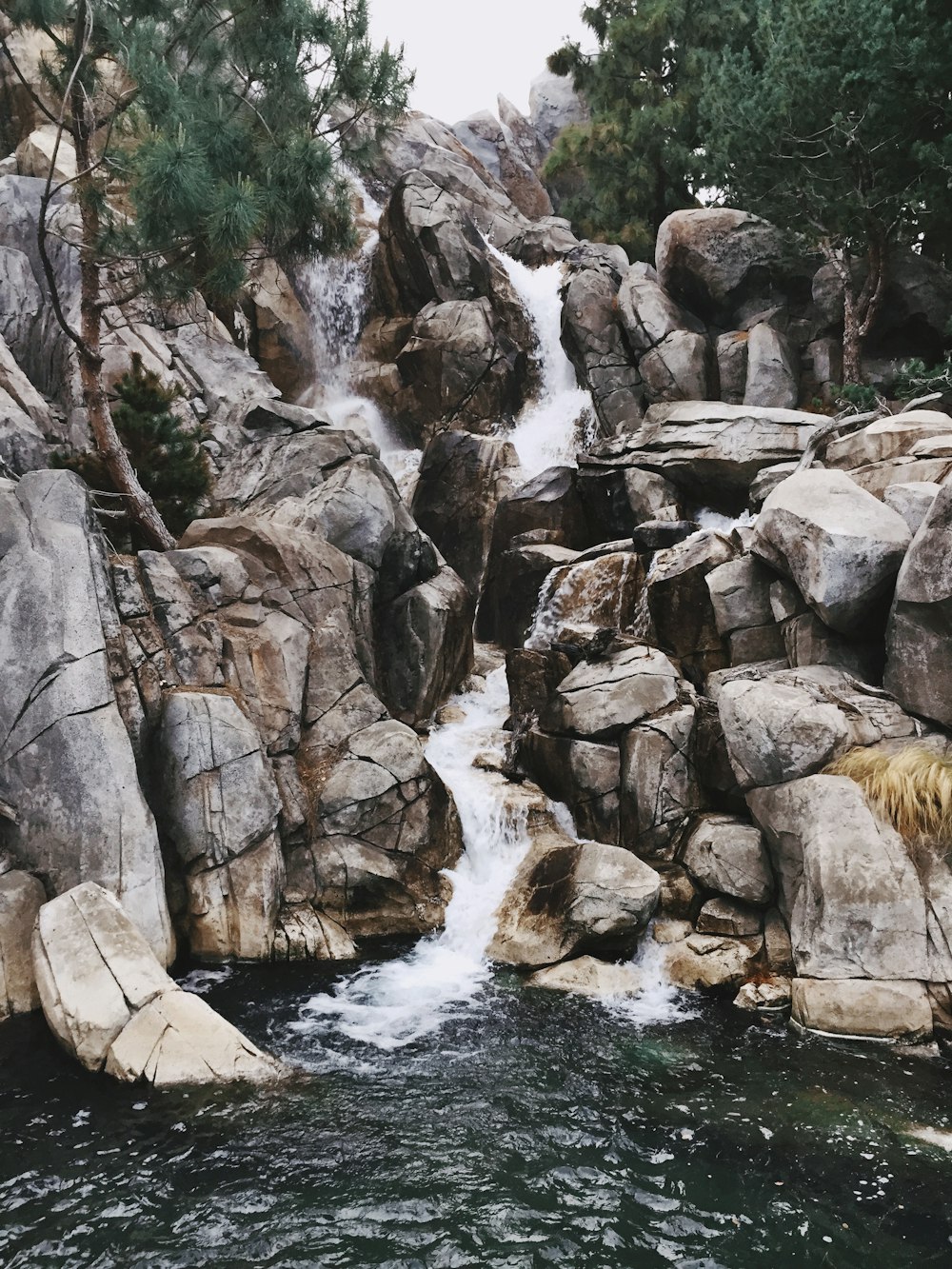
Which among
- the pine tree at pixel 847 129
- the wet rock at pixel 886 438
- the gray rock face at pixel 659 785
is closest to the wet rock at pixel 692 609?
the gray rock face at pixel 659 785

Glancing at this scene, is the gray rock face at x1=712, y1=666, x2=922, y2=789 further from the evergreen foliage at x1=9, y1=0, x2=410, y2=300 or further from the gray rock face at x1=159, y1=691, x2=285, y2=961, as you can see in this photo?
the evergreen foliage at x1=9, y1=0, x2=410, y2=300

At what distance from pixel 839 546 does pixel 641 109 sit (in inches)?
900

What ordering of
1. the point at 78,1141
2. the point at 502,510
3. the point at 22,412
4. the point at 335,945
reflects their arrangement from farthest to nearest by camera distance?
1. the point at 502,510
2. the point at 22,412
3. the point at 335,945
4. the point at 78,1141

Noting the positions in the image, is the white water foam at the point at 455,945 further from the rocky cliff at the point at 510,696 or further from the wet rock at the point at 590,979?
the wet rock at the point at 590,979

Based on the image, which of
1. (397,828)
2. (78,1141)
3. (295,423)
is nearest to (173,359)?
(295,423)

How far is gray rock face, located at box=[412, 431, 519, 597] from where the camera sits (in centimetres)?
2173

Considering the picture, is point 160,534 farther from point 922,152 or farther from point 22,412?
point 922,152

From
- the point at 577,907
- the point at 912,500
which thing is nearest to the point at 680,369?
the point at 912,500

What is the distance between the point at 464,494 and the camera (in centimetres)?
2216

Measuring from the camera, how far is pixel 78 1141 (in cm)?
670

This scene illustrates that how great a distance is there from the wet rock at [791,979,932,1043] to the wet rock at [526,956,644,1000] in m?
1.74

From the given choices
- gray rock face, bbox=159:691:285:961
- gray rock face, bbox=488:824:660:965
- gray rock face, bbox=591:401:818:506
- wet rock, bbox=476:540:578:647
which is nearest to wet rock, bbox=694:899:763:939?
gray rock face, bbox=488:824:660:965

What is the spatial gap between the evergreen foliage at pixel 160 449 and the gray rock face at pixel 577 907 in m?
8.85

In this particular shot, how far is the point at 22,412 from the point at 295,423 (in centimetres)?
506
